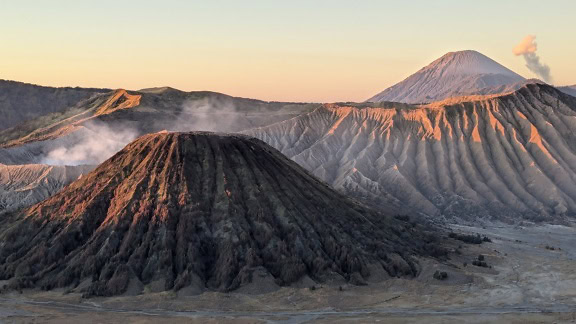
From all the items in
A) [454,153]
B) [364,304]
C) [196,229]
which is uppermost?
[454,153]

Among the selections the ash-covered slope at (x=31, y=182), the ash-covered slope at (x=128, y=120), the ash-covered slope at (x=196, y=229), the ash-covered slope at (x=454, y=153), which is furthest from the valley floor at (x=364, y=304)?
the ash-covered slope at (x=128, y=120)

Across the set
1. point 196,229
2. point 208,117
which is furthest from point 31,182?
point 208,117

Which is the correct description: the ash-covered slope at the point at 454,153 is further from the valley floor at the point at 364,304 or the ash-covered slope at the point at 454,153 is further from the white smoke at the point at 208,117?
the valley floor at the point at 364,304

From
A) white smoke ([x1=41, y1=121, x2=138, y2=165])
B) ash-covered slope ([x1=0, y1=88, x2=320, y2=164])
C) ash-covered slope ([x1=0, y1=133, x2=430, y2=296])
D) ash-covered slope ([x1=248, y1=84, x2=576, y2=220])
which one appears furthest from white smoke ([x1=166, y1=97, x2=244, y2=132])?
ash-covered slope ([x1=0, y1=133, x2=430, y2=296])

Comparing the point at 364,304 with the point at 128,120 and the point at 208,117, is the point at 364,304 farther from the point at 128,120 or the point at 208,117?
the point at 208,117

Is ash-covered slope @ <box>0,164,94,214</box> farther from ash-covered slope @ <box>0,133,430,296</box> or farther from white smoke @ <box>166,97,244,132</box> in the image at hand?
white smoke @ <box>166,97,244,132</box>

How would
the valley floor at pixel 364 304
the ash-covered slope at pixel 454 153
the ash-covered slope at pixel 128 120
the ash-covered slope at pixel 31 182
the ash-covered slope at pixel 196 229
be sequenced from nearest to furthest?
the valley floor at pixel 364 304 → the ash-covered slope at pixel 196 229 → the ash-covered slope at pixel 31 182 → the ash-covered slope at pixel 454 153 → the ash-covered slope at pixel 128 120

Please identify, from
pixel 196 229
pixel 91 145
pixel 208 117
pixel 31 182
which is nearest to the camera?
pixel 196 229
